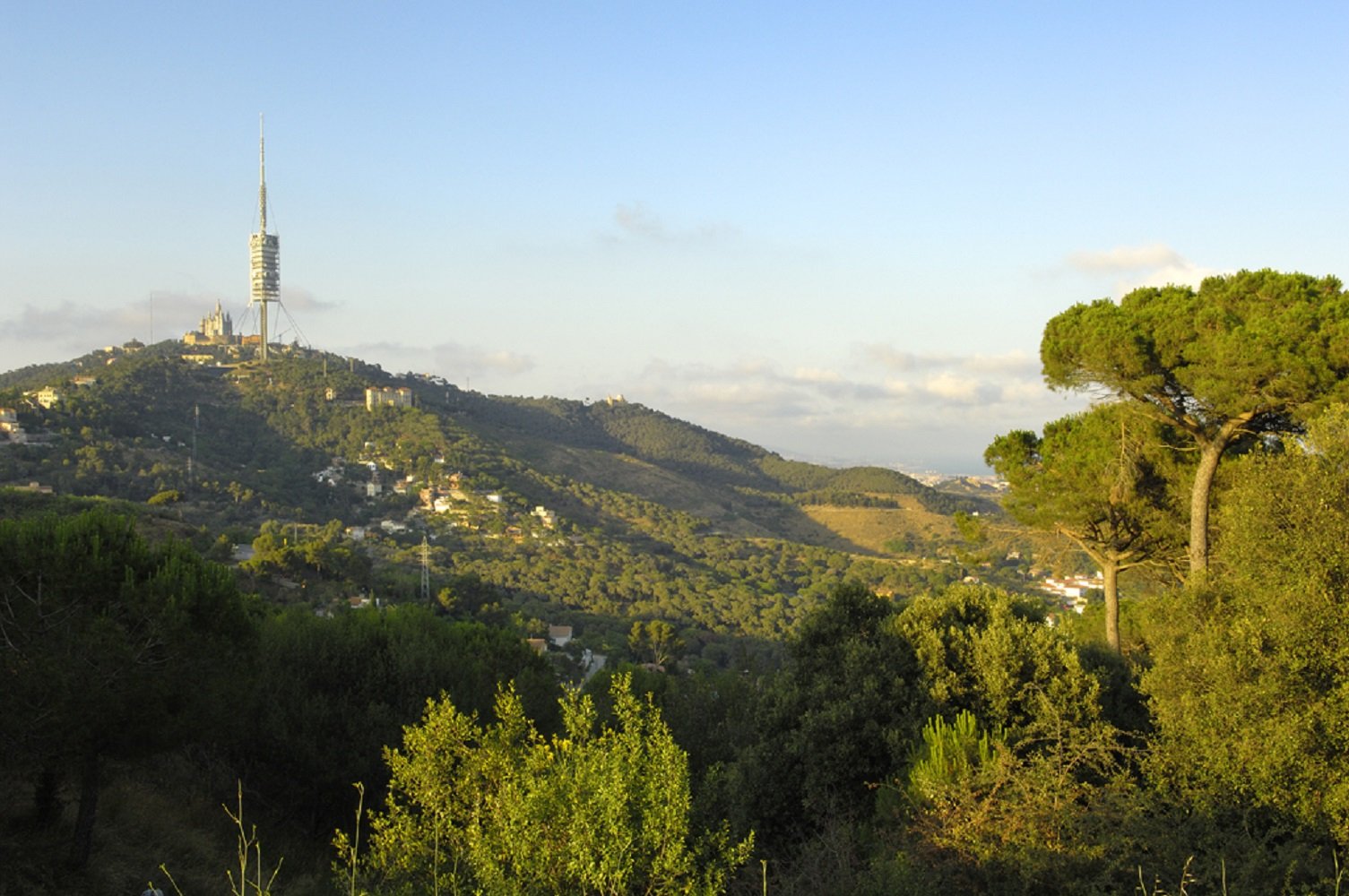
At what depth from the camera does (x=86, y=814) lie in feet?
25.8

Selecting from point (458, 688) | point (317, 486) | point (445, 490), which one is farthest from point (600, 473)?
point (458, 688)

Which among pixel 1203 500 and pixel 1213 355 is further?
pixel 1203 500

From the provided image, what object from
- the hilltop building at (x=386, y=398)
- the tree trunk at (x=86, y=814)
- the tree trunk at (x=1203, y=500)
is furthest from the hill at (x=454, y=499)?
the tree trunk at (x=1203, y=500)

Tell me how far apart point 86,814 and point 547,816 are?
236 inches

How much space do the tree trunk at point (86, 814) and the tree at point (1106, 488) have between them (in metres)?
12.2

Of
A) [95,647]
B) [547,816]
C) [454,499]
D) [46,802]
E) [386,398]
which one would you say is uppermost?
[386,398]

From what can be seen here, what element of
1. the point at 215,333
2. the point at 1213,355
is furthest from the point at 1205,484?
the point at 215,333

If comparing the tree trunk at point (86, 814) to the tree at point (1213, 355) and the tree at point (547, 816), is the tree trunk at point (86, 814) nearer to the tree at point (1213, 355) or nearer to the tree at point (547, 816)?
the tree at point (547, 816)

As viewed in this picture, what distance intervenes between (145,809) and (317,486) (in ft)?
179

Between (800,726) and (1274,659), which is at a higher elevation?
(1274,659)

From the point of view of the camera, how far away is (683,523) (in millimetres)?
73000

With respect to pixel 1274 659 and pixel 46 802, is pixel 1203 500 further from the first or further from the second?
pixel 46 802

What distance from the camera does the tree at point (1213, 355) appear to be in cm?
931

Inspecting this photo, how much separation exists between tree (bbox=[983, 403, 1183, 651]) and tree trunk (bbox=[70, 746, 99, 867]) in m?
12.2
